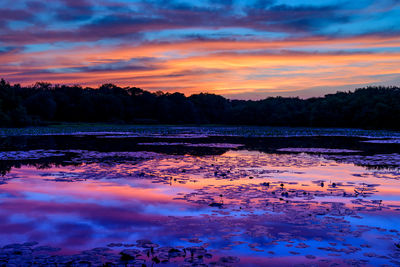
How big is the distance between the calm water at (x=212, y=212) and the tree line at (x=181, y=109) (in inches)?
2603

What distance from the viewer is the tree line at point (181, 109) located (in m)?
80.9

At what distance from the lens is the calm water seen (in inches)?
274

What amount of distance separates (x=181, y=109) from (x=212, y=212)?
113337mm

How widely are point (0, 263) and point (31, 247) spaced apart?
864mm

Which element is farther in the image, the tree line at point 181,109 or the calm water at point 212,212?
the tree line at point 181,109

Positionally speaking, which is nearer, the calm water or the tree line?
the calm water

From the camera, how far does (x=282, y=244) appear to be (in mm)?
7258

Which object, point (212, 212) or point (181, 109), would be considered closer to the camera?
point (212, 212)

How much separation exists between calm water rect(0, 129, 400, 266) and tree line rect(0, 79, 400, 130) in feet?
217

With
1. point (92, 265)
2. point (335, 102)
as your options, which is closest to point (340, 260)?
point (92, 265)

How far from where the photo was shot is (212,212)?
958 centimetres

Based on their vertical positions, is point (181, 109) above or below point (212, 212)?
above

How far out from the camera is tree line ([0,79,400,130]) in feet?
266

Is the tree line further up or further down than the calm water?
further up
